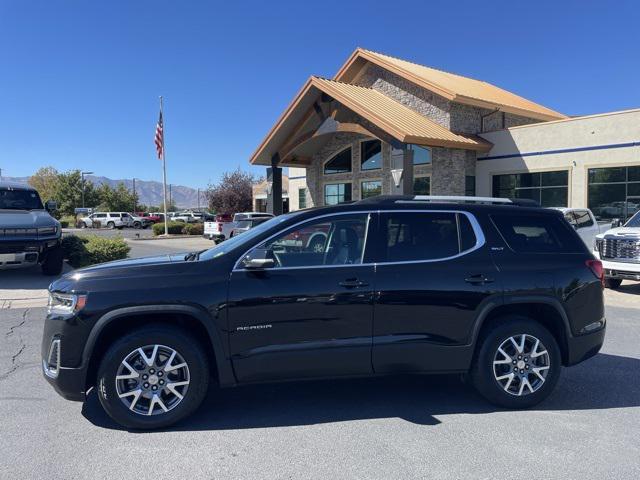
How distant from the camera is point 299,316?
388 centimetres

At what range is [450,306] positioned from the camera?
4.12 metres

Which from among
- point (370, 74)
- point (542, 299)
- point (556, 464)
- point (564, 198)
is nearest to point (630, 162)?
point (564, 198)

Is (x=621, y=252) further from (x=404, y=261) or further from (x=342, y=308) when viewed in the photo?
(x=342, y=308)

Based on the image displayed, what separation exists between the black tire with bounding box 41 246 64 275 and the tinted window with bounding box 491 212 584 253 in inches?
390

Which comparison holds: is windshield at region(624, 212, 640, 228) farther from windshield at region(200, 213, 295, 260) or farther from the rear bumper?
windshield at region(200, 213, 295, 260)

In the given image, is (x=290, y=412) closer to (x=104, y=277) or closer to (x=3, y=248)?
(x=104, y=277)

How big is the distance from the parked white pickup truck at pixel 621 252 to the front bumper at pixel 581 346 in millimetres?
Answer: 6284

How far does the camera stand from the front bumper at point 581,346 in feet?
14.4

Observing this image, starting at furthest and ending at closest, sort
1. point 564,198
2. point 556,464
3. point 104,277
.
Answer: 1. point 564,198
2. point 104,277
3. point 556,464

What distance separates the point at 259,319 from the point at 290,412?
3.08ft

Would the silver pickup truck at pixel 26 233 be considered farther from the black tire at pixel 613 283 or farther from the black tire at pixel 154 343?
the black tire at pixel 613 283

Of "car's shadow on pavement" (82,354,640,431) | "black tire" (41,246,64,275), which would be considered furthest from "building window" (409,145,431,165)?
"car's shadow on pavement" (82,354,640,431)

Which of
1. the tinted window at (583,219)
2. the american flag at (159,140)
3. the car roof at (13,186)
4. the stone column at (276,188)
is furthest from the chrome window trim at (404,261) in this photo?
the american flag at (159,140)

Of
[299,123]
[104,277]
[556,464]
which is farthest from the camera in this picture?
[299,123]
